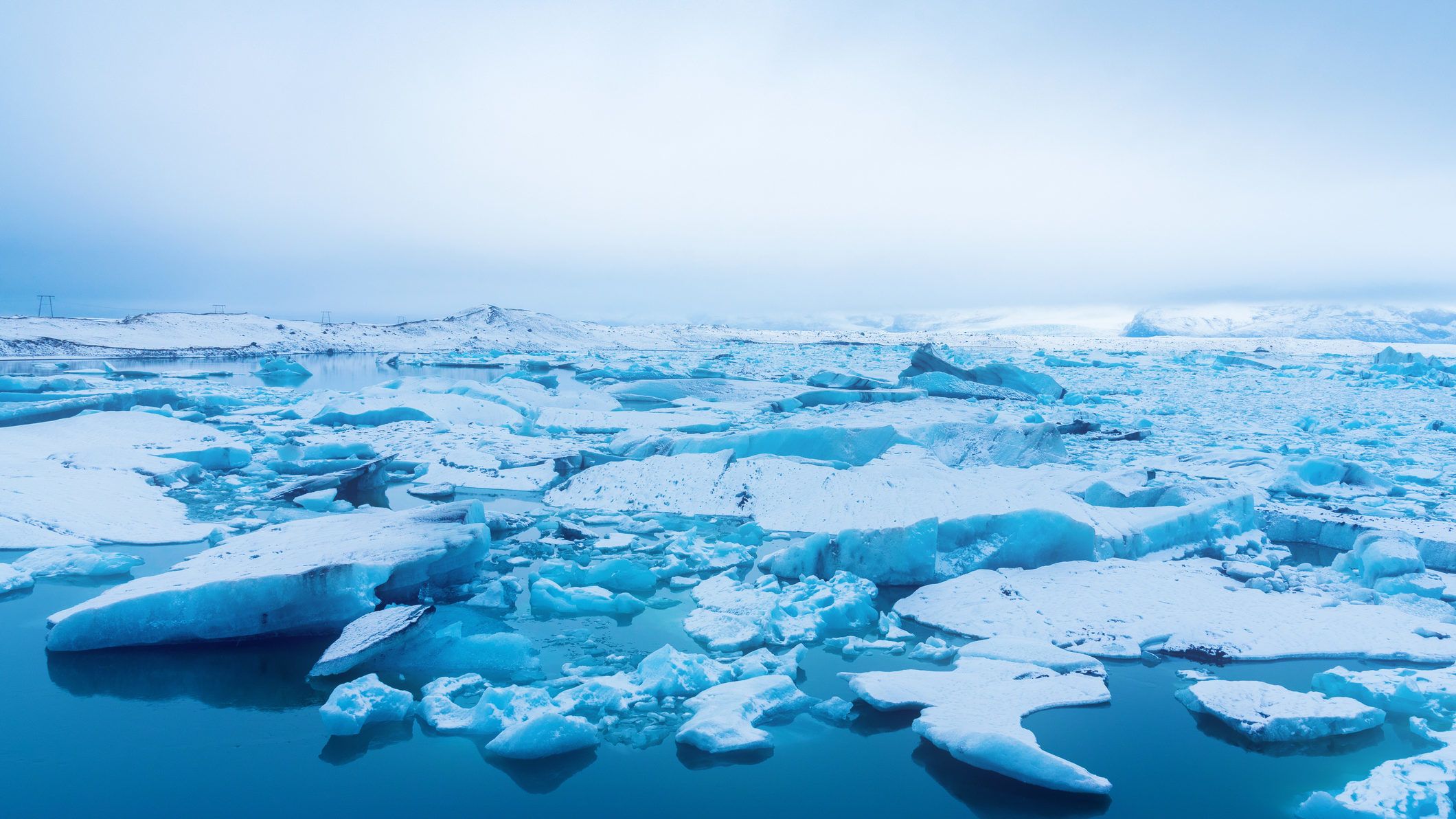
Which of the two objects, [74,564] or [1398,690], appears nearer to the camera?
[1398,690]

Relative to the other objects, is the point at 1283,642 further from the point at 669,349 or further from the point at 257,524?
the point at 669,349

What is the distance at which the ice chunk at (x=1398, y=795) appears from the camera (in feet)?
7.54

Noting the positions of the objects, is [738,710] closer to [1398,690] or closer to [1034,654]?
[1034,654]

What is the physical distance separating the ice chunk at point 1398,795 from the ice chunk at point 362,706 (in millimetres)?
2852

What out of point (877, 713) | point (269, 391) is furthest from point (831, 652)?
point (269, 391)

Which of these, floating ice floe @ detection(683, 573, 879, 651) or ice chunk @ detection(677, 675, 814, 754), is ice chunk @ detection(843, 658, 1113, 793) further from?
floating ice floe @ detection(683, 573, 879, 651)

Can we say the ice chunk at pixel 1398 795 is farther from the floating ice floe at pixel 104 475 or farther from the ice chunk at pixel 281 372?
the ice chunk at pixel 281 372

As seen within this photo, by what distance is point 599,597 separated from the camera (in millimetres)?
3963

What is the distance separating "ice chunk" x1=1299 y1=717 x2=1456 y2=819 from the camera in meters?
2.30

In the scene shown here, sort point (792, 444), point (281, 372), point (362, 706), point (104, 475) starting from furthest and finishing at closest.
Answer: point (281, 372)
point (792, 444)
point (104, 475)
point (362, 706)

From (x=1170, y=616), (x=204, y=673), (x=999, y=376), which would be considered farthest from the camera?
(x=999, y=376)

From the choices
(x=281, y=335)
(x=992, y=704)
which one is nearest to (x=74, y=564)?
(x=992, y=704)

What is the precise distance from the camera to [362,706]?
280 cm

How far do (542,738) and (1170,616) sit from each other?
9.39 ft
